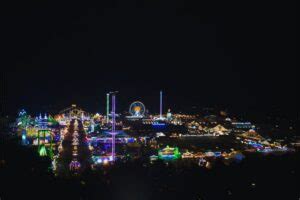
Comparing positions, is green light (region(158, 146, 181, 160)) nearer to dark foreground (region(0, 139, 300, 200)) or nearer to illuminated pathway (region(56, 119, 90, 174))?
illuminated pathway (region(56, 119, 90, 174))

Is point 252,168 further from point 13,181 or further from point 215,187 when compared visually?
point 13,181

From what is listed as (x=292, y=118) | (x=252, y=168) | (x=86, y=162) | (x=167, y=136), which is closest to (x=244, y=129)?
(x=292, y=118)

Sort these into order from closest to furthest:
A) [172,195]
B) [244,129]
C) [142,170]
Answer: [172,195], [142,170], [244,129]

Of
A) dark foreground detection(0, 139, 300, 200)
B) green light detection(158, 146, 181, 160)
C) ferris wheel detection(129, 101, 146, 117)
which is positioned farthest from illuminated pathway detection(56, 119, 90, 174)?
ferris wheel detection(129, 101, 146, 117)

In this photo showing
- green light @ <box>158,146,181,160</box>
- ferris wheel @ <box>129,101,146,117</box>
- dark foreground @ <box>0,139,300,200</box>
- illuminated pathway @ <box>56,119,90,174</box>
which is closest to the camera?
dark foreground @ <box>0,139,300,200</box>

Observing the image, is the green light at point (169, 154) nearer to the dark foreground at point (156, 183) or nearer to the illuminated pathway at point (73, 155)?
the illuminated pathway at point (73, 155)

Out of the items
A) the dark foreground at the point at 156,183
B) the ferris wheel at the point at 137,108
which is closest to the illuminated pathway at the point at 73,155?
the dark foreground at the point at 156,183

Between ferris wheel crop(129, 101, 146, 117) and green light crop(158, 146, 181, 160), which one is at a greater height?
ferris wheel crop(129, 101, 146, 117)

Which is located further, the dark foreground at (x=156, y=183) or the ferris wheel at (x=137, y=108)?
the ferris wheel at (x=137, y=108)
